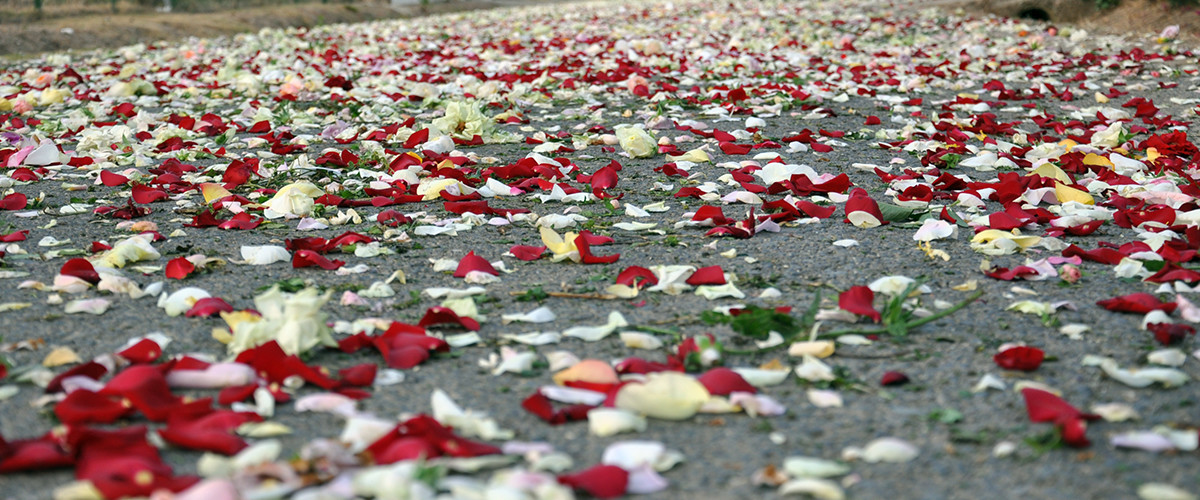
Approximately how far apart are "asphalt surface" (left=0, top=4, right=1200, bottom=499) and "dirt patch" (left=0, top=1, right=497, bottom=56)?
6966 millimetres

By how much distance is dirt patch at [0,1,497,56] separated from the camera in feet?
31.6

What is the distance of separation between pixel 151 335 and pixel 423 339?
600 millimetres

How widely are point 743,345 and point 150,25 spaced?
11209 mm

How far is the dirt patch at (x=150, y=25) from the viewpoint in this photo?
962cm

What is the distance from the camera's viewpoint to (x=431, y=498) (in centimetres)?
143

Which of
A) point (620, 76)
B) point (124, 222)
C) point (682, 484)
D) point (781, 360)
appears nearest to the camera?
point (682, 484)

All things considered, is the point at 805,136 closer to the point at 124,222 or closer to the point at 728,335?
the point at 728,335

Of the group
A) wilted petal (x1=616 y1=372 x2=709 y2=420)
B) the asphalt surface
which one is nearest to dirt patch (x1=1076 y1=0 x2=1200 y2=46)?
the asphalt surface

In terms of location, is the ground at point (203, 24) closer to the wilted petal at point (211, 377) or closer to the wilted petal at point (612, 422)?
the wilted petal at point (612, 422)

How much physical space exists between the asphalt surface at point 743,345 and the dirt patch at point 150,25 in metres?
6.97

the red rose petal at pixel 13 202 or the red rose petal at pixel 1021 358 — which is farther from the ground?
the red rose petal at pixel 1021 358

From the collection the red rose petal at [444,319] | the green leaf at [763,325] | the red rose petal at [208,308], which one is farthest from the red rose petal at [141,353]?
the green leaf at [763,325]

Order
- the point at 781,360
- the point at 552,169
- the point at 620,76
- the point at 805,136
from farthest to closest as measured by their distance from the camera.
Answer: the point at 620,76
the point at 805,136
the point at 552,169
the point at 781,360

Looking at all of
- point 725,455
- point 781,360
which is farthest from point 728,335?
point 725,455
